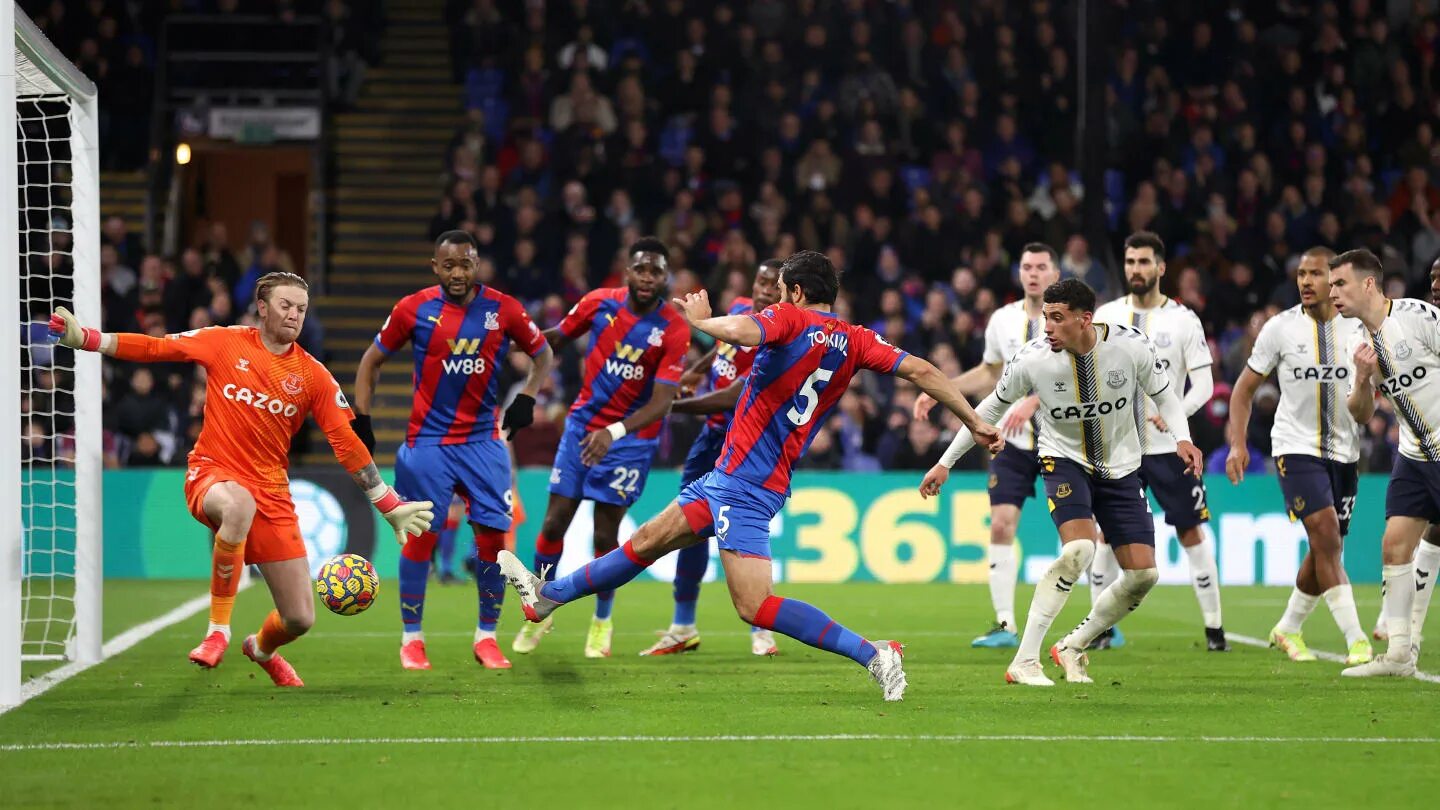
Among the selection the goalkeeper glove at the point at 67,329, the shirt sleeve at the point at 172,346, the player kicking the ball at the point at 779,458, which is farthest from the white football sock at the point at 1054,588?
the goalkeeper glove at the point at 67,329

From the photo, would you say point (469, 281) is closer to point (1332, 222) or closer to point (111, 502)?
point (111, 502)

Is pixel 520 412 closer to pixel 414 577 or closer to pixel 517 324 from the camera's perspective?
pixel 517 324

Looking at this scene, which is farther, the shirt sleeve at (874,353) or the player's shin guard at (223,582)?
the player's shin guard at (223,582)

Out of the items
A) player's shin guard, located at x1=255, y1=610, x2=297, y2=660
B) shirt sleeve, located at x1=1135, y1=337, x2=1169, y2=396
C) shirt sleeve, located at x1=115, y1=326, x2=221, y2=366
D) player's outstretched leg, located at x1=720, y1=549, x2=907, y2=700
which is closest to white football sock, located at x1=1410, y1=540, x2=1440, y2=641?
shirt sleeve, located at x1=1135, y1=337, x2=1169, y2=396

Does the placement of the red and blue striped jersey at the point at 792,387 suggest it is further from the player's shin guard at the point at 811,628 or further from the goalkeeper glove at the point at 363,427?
the goalkeeper glove at the point at 363,427

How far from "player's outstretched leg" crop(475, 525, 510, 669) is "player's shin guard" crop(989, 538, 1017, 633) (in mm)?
3175

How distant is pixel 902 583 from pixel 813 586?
35.7 inches

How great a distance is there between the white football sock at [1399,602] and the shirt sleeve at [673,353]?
4.06 meters

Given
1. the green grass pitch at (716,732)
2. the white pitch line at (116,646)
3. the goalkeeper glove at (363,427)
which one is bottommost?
the white pitch line at (116,646)

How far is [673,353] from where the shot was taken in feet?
32.6

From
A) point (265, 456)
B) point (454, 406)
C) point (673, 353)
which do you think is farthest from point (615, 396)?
point (265, 456)

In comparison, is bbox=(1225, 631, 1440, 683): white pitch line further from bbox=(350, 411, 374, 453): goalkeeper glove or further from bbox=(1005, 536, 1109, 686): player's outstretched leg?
bbox=(350, 411, 374, 453): goalkeeper glove

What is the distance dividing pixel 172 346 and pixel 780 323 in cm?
294

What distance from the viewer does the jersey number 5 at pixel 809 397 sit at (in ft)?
24.4
